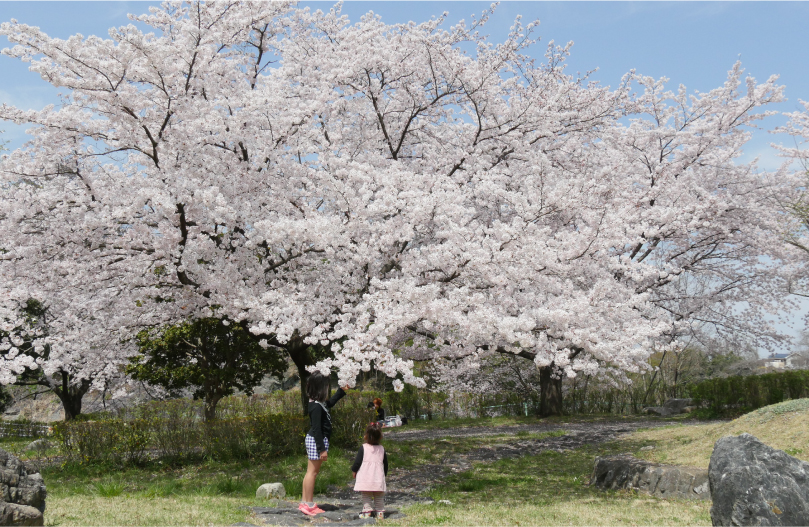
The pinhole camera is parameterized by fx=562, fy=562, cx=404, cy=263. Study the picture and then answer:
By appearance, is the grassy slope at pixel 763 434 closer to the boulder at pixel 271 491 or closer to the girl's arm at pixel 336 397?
the girl's arm at pixel 336 397

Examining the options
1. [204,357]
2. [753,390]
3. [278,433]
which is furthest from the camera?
[753,390]

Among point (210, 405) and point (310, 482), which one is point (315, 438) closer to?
point (310, 482)

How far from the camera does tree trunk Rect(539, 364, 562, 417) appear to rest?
20.4 m

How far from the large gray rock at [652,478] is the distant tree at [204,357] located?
10.1 m

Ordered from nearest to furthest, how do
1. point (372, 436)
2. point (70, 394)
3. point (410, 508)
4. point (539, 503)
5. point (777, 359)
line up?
point (372, 436)
point (410, 508)
point (539, 503)
point (70, 394)
point (777, 359)

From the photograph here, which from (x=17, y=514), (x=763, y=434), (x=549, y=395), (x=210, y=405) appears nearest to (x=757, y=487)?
(x=763, y=434)

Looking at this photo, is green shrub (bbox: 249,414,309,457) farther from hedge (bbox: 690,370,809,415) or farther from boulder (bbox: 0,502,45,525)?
hedge (bbox: 690,370,809,415)

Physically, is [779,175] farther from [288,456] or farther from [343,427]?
[288,456]

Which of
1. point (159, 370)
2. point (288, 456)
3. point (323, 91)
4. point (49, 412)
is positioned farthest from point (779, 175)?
point (49, 412)

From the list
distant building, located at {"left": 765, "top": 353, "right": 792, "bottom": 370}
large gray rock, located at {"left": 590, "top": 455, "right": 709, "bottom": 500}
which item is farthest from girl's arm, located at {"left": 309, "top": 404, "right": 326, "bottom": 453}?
distant building, located at {"left": 765, "top": 353, "right": 792, "bottom": 370}

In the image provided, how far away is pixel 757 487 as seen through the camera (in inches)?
202

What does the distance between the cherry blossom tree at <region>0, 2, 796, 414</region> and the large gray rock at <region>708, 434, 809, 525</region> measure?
9.56 feet

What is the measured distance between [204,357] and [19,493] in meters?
11.3

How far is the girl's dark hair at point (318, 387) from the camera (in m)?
6.78
